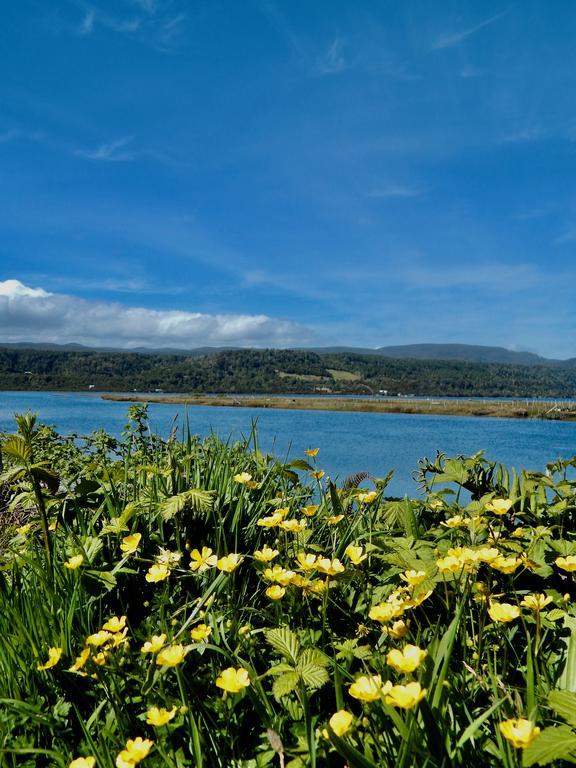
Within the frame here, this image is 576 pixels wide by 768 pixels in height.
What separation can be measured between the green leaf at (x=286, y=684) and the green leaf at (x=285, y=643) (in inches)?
2.7

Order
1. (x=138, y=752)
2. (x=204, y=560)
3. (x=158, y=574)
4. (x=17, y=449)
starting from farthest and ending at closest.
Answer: (x=17, y=449), (x=204, y=560), (x=158, y=574), (x=138, y=752)

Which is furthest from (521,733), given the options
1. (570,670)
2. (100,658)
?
(100,658)

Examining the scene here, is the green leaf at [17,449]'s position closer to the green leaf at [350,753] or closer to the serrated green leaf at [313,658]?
the serrated green leaf at [313,658]

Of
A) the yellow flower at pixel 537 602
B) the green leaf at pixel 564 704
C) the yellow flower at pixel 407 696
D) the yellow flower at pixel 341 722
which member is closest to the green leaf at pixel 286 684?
the yellow flower at pixel 341 722

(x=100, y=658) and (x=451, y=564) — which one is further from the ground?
(x=451, y=564)

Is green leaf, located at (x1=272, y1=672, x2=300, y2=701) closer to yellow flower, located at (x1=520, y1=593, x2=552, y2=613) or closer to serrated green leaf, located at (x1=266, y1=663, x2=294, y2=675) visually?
serrated green leaf, located at (x1=266, y1=663, x2=294, y2=675)

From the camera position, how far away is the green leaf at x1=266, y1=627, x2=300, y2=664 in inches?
49.5

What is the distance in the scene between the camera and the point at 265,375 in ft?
363

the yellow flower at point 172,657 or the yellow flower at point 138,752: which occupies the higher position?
the yellow flower at point 172,657

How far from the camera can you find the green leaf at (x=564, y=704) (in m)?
0.98

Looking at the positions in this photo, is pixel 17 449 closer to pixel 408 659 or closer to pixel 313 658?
pixel 313 658

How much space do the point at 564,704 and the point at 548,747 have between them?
0.22 meters

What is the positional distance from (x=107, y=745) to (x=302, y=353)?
135058mm

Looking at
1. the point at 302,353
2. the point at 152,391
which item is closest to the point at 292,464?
the point at 152,391
